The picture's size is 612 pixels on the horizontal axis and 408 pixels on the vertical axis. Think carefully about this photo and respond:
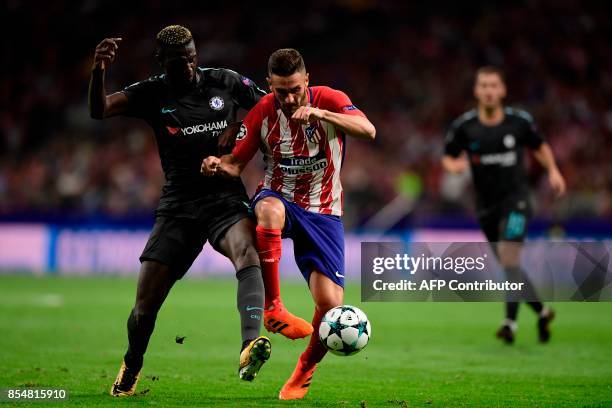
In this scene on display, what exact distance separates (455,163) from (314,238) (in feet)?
14.8

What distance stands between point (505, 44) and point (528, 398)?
1681cm

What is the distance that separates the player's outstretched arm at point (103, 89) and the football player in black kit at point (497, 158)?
Result: 4972 millimetres

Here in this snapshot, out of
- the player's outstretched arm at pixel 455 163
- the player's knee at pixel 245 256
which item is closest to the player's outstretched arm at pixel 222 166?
the player's knee at pixel 245 256

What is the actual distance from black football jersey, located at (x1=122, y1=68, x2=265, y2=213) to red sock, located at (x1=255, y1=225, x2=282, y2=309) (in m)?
0.47

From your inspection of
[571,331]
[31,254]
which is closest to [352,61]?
[31,254]

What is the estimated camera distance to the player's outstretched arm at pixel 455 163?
10477 mm

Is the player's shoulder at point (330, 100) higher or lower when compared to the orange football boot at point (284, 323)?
higher

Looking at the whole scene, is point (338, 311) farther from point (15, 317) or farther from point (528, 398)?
point (15, 317)

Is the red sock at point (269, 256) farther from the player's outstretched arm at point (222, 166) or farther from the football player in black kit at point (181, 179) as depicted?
the player's outstretched arm at point (222, 166)

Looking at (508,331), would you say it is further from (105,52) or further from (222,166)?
(105,52)

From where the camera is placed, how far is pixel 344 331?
602 cm

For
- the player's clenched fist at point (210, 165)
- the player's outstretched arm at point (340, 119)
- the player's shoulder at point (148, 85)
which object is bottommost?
the player's clenched fist at point (210, 165)

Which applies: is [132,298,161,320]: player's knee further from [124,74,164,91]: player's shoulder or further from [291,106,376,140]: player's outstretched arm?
[291,106,376,140]: player's outstretched arm

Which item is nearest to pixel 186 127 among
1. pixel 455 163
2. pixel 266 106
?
pixel 266 106
